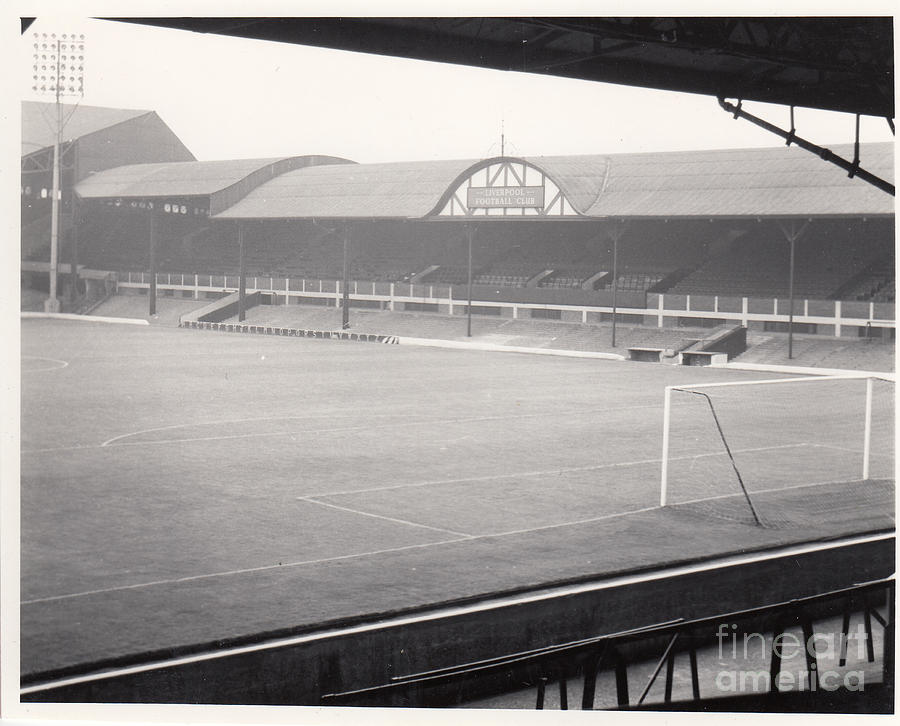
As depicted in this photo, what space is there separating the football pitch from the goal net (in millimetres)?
94

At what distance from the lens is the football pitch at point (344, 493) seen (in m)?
10.6

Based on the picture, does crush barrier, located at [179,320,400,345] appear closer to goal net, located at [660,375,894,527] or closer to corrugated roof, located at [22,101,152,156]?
corrugated roof, located at [22,101,152,156]

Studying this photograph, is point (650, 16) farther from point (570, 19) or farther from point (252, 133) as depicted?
point (252, 133)

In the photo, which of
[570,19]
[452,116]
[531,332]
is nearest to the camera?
[570,19]

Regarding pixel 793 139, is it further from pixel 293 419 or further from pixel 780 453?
pixel 293 419

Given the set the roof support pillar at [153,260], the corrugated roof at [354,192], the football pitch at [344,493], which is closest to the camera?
the football pitch at [344,493]

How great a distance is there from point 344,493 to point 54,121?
54.7 metres

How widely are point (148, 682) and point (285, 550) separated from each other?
5.11 meters

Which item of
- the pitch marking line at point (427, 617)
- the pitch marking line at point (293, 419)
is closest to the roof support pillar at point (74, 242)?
the pitch marking line at point (293, 419)

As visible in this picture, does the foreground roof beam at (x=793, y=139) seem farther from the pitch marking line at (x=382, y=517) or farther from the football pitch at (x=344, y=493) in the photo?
the pitch marking line at (x=382, y=517)

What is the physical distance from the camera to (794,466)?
1841 centimetres

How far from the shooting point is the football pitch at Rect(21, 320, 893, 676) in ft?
34.7

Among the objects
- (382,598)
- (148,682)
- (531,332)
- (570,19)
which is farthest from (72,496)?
(531,332)

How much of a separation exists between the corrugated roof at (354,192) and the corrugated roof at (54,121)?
1320 cm
